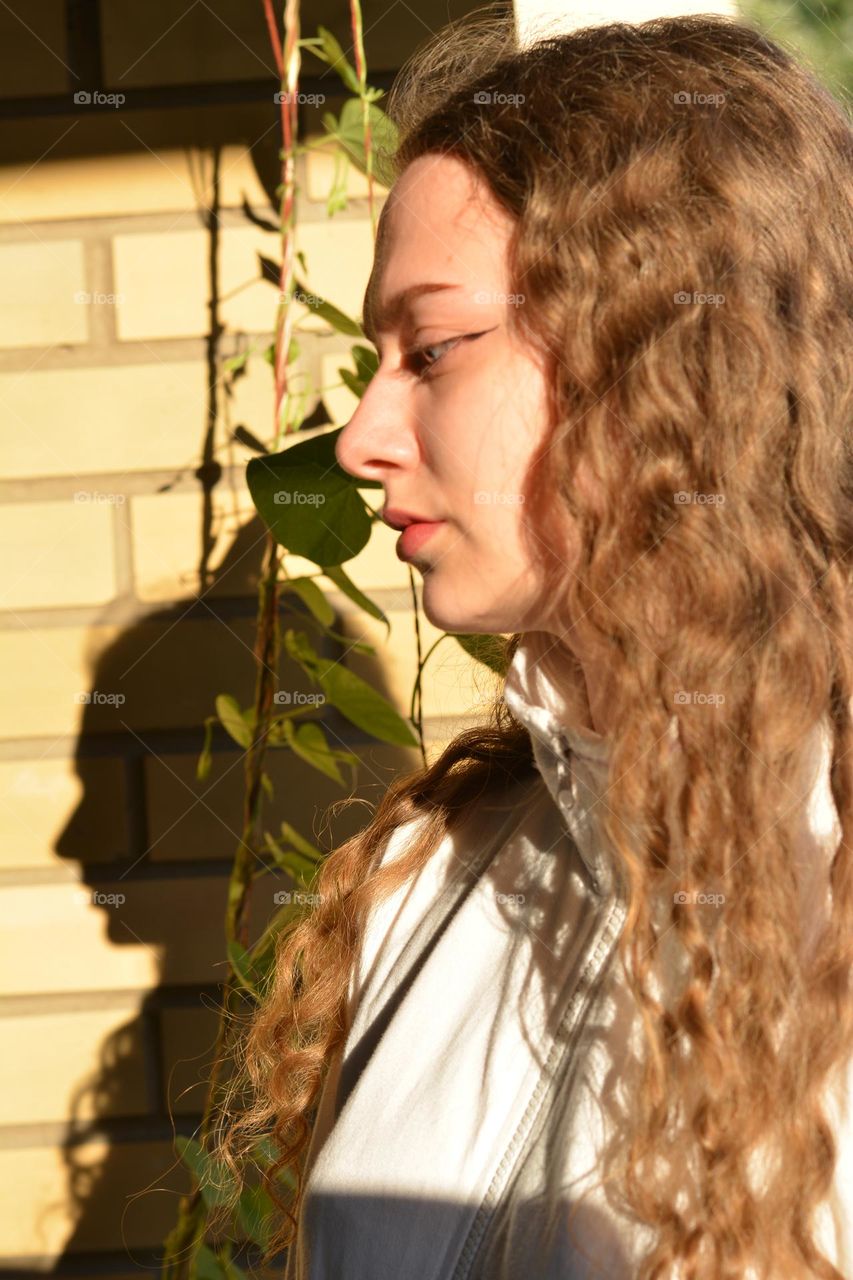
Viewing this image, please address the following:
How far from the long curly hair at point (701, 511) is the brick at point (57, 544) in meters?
0.84

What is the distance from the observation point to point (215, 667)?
1558 millimetres

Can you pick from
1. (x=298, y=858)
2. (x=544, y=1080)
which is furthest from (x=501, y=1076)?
(x=298, y=858)

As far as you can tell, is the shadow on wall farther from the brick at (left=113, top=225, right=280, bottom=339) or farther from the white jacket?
the white jacket

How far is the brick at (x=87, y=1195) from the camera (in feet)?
5.22

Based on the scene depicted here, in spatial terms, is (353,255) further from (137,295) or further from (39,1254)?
(39,1254)

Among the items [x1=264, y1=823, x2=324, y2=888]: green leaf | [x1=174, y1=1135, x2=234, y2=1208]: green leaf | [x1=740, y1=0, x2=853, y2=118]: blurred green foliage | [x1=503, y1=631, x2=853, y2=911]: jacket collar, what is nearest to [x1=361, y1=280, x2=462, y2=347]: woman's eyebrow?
[x1=503, y1=631, x2=853, y2=911]: jacket collar

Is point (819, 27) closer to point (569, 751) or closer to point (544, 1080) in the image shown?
point (569, 751)

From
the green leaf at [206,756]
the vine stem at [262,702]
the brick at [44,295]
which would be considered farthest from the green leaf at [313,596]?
the brick at [44,295]

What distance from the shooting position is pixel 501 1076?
0.83 meters

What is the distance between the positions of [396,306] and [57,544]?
0.82 metres

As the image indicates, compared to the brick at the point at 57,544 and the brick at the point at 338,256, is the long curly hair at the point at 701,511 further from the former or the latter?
the brick at the point at 57,544

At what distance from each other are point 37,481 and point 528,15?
2.71ft

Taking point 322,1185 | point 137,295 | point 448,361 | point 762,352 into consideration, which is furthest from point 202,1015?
point 762,352

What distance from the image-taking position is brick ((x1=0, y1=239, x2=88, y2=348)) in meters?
1.52
